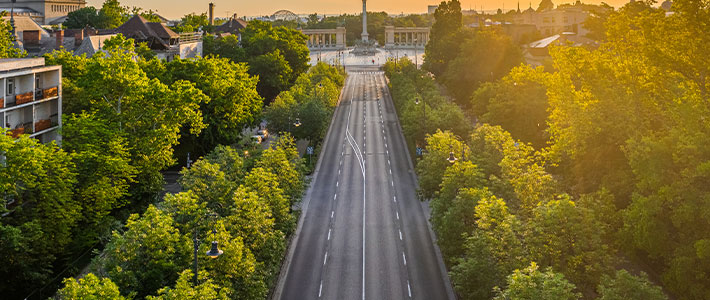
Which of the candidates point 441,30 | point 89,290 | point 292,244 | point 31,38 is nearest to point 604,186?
point 292,244

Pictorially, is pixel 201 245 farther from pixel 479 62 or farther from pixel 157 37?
pixel 479 62

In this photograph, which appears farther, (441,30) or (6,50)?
(441,30)

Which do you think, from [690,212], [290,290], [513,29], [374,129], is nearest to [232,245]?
[290,290]

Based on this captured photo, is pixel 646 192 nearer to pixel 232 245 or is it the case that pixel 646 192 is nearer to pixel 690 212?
pixel 690 212

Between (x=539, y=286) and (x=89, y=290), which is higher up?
(x=89, y=290)

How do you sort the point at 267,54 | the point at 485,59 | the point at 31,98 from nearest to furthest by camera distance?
1. the point at 31,98
2. the point at 485,59
3. the point at 267,54

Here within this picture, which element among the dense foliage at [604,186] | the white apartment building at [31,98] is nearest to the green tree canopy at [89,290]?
the dense foliage at [604,186]
